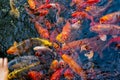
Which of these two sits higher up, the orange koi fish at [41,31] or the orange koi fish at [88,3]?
the orange koi fish at [88,3]

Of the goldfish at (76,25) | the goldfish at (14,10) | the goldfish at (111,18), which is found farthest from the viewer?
the goldfish at (14,10)

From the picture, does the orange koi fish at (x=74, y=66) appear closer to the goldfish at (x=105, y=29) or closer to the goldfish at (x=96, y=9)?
the goldfish at (x=105, y=29)

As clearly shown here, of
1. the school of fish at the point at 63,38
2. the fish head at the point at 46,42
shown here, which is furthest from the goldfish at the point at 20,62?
the fish head at the point at 46,42

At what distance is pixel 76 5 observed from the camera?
2.64 m

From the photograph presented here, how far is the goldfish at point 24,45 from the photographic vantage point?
267 centimetres

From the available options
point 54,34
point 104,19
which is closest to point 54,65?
point 54,34

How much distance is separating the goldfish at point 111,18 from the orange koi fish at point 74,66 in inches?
18.3

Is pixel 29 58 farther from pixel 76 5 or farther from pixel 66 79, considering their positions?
pixel 76 5

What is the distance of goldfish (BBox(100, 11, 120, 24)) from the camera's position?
99.3 inches

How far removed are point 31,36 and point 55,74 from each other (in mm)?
439

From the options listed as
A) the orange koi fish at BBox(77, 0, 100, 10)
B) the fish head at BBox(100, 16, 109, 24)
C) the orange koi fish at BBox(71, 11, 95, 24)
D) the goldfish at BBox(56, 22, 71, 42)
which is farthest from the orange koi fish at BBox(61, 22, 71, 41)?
the fish head at BBox(100, 16, 109, 24)

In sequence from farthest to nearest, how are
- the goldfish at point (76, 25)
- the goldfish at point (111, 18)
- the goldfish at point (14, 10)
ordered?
the goldfish at point (14, 10)
the goldfish at point (76, 25)
the goldfish at point (111, 18)

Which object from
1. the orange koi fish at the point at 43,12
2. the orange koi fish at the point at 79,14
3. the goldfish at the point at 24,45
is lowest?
the goldfish at the point at 24,45

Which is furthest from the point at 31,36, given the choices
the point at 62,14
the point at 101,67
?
the point at 101,67
